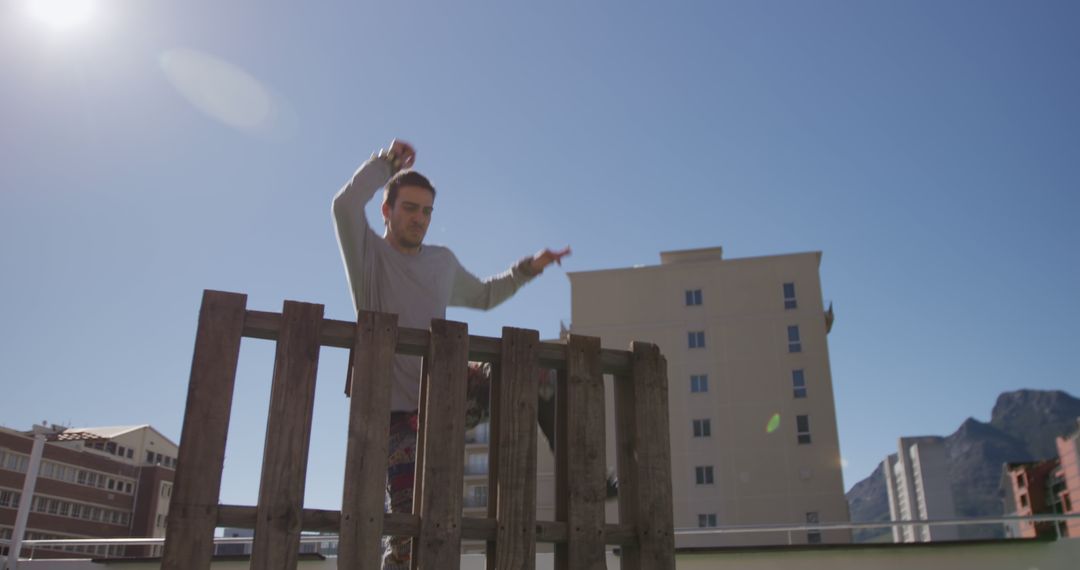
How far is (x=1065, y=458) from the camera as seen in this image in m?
61.7

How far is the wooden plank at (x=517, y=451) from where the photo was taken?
10.9 ft

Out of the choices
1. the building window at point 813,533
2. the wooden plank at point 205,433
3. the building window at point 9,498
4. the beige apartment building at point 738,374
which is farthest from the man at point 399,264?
the building window at point 9,498

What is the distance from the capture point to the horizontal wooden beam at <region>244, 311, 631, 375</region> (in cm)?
329

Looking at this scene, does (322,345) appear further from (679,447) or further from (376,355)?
(679,447)

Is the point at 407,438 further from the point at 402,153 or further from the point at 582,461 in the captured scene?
the point at 402,153

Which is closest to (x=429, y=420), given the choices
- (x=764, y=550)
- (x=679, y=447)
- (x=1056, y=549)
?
(x=764, y=550)

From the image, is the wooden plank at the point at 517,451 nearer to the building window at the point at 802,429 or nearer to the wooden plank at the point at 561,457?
the wooden plank at the point at 561,457

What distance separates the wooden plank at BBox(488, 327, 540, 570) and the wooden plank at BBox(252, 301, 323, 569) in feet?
2.59

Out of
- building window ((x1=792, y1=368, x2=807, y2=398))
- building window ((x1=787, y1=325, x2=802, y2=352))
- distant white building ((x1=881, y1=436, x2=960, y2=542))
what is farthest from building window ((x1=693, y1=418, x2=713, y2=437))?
distant white building ((x1=881, y1=436, x2=960, y2=542))

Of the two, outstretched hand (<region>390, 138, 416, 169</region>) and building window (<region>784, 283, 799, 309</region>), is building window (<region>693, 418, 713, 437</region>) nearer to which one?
building window (<region>784, 283, 799, 309</region>)

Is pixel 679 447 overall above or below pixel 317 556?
above

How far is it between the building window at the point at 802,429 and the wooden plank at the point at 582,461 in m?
53.2

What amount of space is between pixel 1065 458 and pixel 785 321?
25322 millimetres

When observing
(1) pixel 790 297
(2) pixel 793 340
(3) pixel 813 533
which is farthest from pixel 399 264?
(1) pixel 790 297
